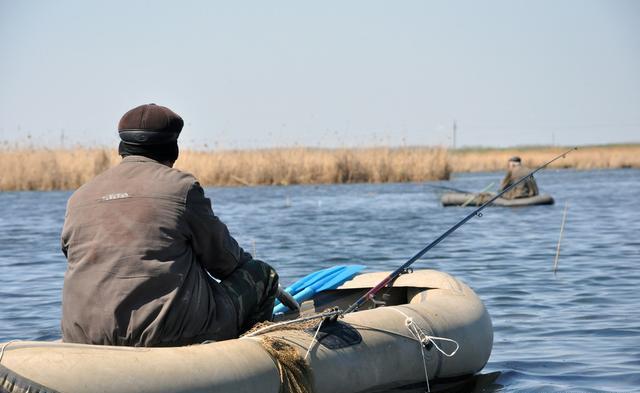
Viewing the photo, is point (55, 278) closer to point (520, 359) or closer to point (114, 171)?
point (520, 359)

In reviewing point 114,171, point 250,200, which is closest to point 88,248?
point 114,171

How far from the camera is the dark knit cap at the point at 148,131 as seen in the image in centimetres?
461

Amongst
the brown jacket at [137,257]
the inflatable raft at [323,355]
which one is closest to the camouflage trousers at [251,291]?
the inflatable raft at [323,355]

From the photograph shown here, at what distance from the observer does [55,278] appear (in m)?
11.7

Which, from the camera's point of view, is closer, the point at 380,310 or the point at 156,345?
the point at 156,345

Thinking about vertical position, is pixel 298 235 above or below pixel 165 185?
below

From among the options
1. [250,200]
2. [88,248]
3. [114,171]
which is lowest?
[250,200]

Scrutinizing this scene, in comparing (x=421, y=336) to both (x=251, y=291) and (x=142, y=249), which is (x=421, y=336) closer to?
(x=251, y=291)

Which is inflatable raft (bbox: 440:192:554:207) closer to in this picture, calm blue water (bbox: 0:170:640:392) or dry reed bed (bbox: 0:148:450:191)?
calm blue water (bbox: 0:170:640:392)

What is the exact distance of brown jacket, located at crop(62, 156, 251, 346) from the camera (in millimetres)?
4320

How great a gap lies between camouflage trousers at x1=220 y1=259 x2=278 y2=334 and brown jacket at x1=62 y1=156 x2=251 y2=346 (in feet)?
0.97

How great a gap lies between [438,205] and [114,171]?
19149 millimetres

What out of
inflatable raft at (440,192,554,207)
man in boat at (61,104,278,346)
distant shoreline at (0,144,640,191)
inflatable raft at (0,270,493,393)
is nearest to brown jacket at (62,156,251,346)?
man in boat at (61,104,278,346)

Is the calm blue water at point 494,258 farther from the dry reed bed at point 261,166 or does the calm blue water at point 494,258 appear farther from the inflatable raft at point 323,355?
the dry reed bed at point 261,166
